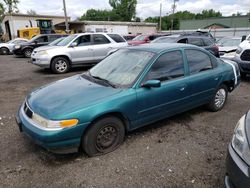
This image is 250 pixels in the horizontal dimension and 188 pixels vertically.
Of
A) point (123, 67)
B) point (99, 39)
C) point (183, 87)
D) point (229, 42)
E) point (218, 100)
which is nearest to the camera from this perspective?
point (123, 67)

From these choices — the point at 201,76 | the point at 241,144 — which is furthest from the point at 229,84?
the point at 241,144

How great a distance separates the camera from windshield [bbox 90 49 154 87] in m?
3.39

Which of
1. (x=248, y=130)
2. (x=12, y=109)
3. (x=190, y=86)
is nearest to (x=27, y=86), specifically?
(x=12, y=109)

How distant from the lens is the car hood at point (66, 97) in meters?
2.78

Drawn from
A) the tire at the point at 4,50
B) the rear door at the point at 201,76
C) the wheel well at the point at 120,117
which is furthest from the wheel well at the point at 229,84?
the tire at the point at 4,50

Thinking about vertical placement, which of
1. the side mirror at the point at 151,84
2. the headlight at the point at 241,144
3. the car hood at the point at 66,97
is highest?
the side mirror at the point at 151,84

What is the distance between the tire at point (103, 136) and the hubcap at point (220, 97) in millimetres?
2461

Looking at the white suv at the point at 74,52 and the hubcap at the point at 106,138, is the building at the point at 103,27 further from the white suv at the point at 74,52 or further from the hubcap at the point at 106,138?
the hubcap at the point at 106,138

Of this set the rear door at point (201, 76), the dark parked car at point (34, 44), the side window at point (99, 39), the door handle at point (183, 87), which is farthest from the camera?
the dark parked car at point (34, 44)

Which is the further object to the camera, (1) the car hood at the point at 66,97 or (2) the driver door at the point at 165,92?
(2) the driver door at the point at 165,92

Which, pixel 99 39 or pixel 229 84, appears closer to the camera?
pixel 229 84

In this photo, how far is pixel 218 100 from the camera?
4664mm

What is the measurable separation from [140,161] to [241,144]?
55.6 inches

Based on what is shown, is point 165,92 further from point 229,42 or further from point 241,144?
point 229,42
